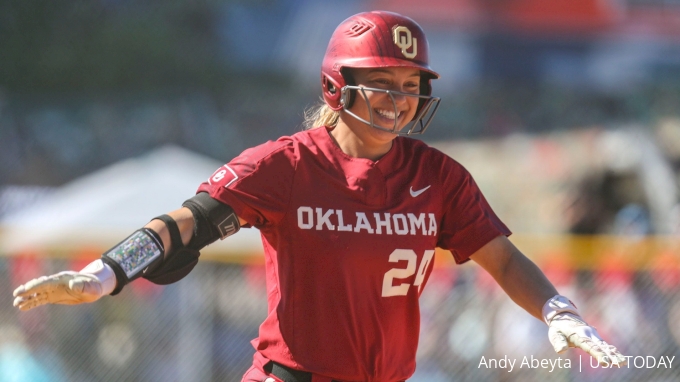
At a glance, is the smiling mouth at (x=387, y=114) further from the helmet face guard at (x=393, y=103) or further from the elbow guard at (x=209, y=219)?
the elbow guard at (x=209, y=219)

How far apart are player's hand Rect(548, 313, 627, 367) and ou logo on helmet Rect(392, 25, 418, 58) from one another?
3.27ft

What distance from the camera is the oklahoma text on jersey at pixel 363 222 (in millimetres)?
2955

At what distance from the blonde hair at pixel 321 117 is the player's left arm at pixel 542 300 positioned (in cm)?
71

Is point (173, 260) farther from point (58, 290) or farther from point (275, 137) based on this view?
point (275, 137)

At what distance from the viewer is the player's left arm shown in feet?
9.00

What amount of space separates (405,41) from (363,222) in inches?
25.2

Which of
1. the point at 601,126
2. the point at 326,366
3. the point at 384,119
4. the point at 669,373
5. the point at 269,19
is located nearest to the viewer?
the point at 326,366

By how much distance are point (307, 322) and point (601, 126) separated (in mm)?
11696

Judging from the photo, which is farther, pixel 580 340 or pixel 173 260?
pixel 173 260

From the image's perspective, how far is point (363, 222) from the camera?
2.98m

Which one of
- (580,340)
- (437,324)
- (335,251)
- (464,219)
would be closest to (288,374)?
(335,251)

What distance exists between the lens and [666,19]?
51.6 ft

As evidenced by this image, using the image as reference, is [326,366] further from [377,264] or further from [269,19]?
[269,19]

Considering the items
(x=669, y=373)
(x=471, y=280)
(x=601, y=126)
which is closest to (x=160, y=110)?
(x=601, y=126)
